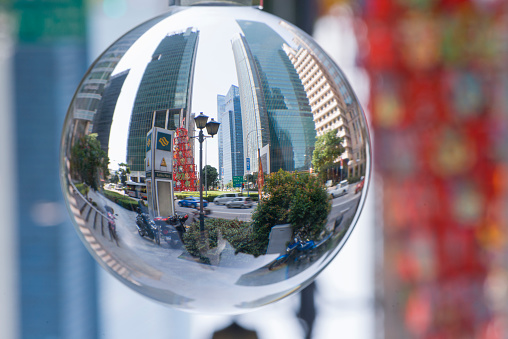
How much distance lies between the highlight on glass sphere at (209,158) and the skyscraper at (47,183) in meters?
0.49

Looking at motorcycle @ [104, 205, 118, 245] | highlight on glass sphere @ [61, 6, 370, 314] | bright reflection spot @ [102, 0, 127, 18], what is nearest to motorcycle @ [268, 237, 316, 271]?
highlight on glass sphere @ [61, 6, 370, 314]

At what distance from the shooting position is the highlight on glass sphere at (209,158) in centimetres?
31

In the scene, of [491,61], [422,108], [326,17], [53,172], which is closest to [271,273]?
[53,172]

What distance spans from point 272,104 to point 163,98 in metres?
0.08

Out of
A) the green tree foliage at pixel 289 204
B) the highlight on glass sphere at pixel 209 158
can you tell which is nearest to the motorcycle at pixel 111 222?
the highlight on glass sphere at pixel 209 158

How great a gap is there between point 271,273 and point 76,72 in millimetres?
626

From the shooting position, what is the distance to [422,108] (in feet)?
3.99

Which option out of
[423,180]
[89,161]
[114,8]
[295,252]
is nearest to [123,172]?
[89,161]

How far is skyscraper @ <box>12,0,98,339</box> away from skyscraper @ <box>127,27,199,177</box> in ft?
1.73

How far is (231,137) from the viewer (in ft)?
1.02

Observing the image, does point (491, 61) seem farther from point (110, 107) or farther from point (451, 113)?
point (110, 107)

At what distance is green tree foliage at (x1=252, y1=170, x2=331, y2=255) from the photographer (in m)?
0.32

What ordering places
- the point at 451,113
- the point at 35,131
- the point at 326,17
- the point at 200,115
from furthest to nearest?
1. the point at 451,113
2. the point at 326,17
3. the point at 35,131
4. the point at 200,115

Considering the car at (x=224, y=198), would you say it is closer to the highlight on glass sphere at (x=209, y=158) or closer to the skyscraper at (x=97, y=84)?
the highlight on glass sphere at (x=209, y=158)
